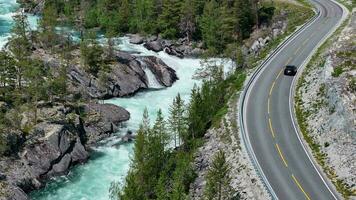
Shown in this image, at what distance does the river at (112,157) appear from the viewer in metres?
73.1

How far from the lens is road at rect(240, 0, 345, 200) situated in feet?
205

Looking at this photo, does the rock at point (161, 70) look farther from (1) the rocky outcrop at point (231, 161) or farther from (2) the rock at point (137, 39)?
(1) the rocky outcrop at point (231, 161)

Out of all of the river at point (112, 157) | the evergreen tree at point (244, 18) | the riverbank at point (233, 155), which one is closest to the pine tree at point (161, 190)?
the riverbank at point (233, 155)

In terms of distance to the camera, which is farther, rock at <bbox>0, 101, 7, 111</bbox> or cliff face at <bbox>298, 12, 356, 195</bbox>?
rock at <bbox>0, 101, 7, 111</bbox>

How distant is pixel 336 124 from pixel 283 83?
21.2m

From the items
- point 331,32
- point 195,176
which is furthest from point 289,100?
point 331,32

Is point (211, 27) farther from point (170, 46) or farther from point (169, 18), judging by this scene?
point (169, 18)

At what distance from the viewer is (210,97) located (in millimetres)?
84500

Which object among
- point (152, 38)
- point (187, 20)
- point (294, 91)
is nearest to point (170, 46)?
point (152, 38)

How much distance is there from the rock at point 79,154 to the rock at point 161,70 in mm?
34778

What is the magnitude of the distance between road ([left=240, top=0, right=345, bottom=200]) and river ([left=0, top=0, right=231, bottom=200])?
19721 mm

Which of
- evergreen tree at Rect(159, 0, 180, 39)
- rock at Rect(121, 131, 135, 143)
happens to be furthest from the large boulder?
evergreen tree at Rect(159, 0, 180, 39)

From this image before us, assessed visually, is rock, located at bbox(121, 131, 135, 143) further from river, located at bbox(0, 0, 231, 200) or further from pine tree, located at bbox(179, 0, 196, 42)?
pine tree, located at bbox(179, 0, 196, 42)

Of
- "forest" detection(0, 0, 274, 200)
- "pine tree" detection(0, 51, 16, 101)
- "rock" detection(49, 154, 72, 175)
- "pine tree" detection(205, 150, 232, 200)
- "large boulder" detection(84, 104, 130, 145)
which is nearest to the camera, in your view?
"pine tree" detection(205, 150, 232, 200)
